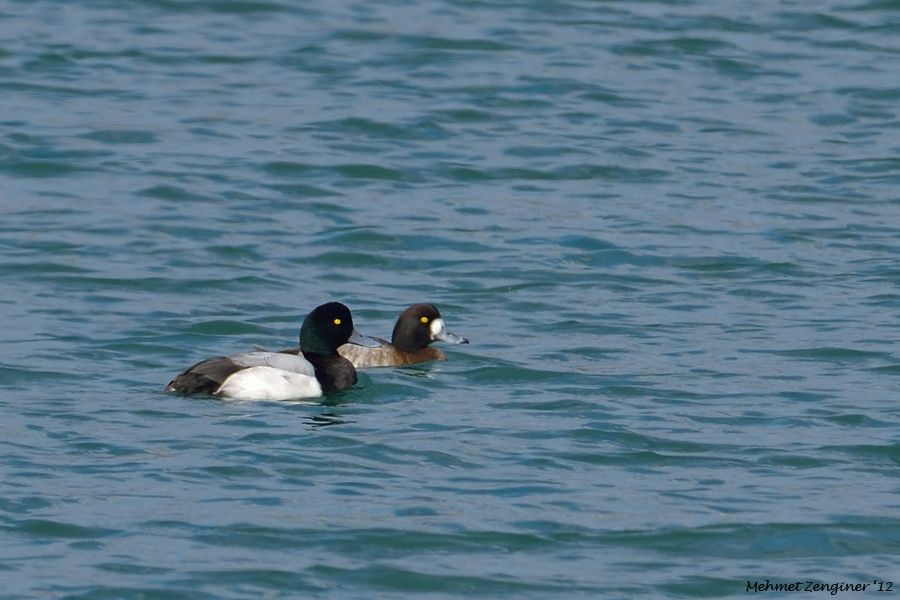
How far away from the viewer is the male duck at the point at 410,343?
14703 mm

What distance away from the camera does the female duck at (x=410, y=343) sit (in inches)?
579

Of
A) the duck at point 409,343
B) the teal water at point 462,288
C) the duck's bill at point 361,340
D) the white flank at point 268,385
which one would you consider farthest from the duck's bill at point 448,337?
the white flank at point 268,385

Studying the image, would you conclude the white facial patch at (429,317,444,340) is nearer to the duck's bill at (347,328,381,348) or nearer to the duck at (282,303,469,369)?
the duck at (282,303,469,369)

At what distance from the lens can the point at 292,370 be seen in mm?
13539

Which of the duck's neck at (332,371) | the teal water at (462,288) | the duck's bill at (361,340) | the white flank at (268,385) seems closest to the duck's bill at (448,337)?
the teal water at (462,288)

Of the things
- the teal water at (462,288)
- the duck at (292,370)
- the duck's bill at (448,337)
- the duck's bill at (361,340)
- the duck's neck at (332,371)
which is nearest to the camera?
the teal water at (462,288)

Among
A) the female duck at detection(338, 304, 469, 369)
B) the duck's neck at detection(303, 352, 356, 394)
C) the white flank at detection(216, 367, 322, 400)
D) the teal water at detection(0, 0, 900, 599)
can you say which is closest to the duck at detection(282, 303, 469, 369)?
the female duck at detection(338, 304, 469, 369)

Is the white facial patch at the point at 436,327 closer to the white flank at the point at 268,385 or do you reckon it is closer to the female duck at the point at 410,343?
the female duck at the point at 410,343

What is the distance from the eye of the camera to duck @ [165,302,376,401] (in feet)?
42.6

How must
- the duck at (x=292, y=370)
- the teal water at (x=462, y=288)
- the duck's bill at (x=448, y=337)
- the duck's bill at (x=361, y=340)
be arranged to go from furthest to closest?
the duck's bill at (x=448, y=337)
the duck's bill at (x=361, y=340)
the duck at (x=292, y=370)
the teal water at (x=462, y=288)

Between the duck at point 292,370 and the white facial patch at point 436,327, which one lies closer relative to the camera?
the duck at point 292,370

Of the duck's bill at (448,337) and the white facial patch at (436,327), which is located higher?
the white facial patch at (436,327)

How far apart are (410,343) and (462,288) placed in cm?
181

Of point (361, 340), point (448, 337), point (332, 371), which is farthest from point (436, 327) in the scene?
point (332, 371)
